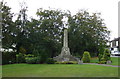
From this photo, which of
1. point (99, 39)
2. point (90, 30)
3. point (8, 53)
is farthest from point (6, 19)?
point (99, 39)

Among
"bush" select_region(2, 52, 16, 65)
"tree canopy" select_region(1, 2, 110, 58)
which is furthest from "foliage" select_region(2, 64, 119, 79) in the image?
"tree canopy" select_region(1, 2, 110, 58)

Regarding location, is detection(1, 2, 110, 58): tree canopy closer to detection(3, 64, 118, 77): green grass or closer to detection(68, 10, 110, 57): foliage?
detection(68, 10, 110, 57): foliage

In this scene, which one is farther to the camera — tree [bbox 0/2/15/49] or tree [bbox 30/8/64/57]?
tree [bbox 30/8/64/57]

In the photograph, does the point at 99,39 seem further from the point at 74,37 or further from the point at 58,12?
the point at 58,12

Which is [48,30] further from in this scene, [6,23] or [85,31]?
[6,23]

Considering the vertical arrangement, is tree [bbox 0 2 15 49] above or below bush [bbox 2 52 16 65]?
above

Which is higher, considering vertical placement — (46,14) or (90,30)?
(46,14)

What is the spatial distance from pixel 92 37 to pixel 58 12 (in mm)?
10666

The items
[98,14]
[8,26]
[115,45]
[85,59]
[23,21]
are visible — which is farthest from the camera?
[115,45]

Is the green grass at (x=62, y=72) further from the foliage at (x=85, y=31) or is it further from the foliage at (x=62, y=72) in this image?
the foliage at (x=85, y=31)

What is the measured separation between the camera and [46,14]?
1549 inches

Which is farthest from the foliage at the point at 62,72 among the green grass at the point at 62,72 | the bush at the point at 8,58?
the bush at the point at 8,58

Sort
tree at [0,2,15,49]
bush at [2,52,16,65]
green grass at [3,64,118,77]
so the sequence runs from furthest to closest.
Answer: tree at [0,2,15,49], bush at [2,52,16,65], green grass at [3,64,118,77]

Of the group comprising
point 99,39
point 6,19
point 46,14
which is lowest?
point 99,39
